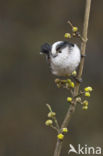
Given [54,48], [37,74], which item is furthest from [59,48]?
[37,74]

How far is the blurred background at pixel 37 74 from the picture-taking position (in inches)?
170

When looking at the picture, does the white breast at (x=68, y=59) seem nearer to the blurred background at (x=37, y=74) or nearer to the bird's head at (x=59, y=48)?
the bird's head at (x=59, y=48)

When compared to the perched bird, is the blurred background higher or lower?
higher

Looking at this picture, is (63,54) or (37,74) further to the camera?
(37,74)

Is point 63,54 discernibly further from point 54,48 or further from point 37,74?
point 37,74

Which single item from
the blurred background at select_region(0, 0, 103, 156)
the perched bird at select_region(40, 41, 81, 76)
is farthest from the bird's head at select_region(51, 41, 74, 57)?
the blurred background at select_region(0, 0, 103, 156)

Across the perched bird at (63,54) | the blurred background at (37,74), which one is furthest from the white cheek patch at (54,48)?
the blurred background at (37,74)

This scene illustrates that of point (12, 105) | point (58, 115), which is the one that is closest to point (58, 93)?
point (58, 115)

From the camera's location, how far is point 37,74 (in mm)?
4543

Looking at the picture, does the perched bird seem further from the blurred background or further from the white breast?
the blurred background

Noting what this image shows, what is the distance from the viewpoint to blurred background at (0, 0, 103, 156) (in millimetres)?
4316

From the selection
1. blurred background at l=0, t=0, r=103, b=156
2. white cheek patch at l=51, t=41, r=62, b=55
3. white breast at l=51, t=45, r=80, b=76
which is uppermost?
blurred background at l=0, t=0, r=103, b=156

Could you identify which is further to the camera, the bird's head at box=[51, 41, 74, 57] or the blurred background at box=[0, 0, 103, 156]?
the blurred background at box=[0, 0, 103, 156]

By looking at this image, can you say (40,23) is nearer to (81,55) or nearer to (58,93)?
(58,93)
